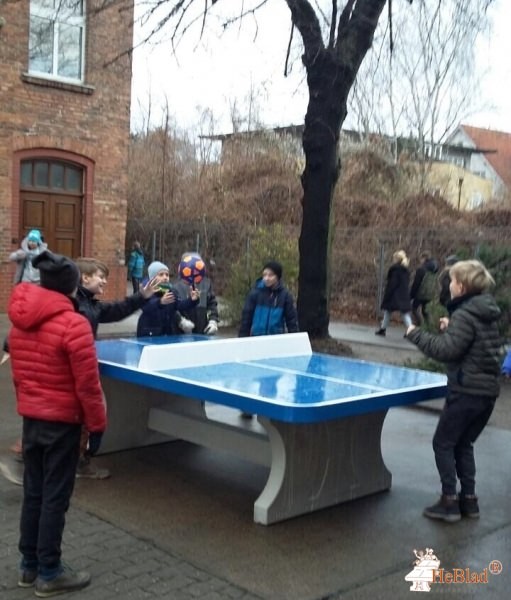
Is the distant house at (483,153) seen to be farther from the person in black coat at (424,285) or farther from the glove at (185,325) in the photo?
the glove at (185,325)

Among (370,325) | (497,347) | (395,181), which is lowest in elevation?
(370,325)

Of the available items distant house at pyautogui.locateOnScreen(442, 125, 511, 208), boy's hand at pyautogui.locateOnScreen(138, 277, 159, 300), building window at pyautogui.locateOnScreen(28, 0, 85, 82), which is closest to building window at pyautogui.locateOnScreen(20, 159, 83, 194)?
building window at pyautogui.locateOnScreen(28, 0, 85, 82)

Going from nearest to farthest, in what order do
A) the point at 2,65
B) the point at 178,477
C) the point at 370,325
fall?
the point at 178,477 → the point at 2,65 → the point at 370,325

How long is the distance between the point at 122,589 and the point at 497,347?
112 inches

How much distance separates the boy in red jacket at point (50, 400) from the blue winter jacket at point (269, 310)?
165 inches

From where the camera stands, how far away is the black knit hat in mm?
4297

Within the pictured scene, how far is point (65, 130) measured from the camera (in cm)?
1803

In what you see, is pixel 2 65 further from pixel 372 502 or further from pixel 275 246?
pixel 372 502

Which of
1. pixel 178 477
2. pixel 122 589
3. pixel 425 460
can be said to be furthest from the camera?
pixel 425 460

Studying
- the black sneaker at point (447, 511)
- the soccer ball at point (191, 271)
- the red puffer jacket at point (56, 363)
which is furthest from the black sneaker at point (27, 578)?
the soccer ball at point (191, 271)

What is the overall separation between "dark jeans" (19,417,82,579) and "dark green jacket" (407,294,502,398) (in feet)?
7.99

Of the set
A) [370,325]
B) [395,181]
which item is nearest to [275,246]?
[370,325]

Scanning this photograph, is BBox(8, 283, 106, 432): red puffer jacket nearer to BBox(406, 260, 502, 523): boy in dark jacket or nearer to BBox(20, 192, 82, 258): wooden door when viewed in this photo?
BBox(406, 260, 502, 523): boy in dark jacket

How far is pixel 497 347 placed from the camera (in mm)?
5555
